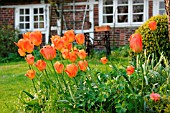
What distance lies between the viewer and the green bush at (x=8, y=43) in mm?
14806

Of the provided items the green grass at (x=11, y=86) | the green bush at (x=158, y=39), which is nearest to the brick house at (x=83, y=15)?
the green grass at (x=11, y=86)

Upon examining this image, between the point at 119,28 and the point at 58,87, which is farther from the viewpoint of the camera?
the point at 119,28

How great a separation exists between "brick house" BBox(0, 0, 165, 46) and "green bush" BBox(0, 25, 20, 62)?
4.21 ft

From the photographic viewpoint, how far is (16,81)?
797 centimetres

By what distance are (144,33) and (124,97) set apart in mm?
4738

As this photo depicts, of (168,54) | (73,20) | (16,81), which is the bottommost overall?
(16,81)

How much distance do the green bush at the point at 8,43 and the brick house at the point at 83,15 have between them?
1.28 metres

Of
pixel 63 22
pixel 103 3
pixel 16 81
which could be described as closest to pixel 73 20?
pixel 63 22

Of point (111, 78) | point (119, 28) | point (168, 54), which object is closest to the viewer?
point (111, 78)

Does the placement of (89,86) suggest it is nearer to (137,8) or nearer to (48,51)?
(48,51)

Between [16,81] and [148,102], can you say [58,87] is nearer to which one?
[148,102]

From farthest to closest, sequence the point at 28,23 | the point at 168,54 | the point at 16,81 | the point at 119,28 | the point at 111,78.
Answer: the point at 28,23
the point at 119,28
the point at 16,81
the point at 168,54
the point at 111,78

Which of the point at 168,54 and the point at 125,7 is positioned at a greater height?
the point at 125,7

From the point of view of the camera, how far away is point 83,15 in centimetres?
1658
